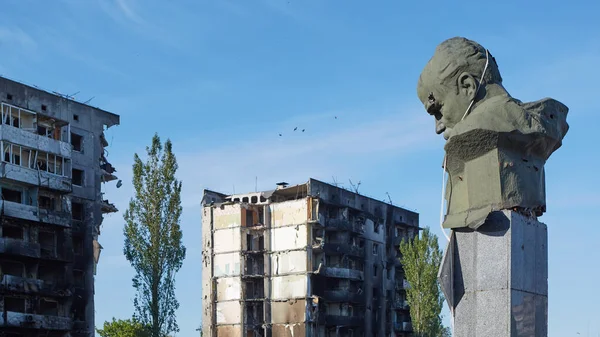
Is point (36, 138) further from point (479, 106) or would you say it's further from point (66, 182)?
point (479, 106)

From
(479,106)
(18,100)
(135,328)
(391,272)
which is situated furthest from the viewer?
(391,272)

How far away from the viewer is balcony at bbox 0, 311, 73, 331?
37.1 m

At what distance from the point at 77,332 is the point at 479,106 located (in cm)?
3664

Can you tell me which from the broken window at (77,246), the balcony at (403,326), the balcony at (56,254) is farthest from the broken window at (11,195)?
the balcony at (403,326)

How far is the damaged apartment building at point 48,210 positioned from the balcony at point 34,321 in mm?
43

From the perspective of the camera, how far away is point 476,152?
7559 millimetres

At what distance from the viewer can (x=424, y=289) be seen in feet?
176

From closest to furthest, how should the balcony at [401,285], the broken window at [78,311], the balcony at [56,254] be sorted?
1. the balcony at [56,254]
2. the broken window at [78,311]
3. the balcony at [401,285]

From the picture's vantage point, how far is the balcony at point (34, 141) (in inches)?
1523

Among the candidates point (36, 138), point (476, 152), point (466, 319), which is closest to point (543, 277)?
point (466, 319)

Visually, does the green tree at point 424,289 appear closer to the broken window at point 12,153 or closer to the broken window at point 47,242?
the broken window at point 47,242

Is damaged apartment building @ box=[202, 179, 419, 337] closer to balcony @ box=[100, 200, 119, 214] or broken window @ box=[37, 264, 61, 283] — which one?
balcony @ box=[100, 200, 119, 214]

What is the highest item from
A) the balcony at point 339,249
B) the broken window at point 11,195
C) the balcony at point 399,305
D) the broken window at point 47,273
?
the broken window at point 11,195

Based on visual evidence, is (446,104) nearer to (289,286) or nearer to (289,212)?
(289,286)
